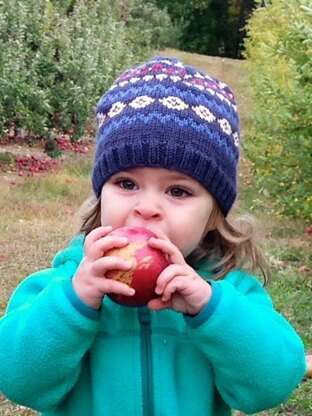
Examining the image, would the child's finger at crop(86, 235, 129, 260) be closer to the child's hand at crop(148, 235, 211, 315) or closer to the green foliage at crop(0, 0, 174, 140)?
the child's hand at crop(148, 235, 211, 315)

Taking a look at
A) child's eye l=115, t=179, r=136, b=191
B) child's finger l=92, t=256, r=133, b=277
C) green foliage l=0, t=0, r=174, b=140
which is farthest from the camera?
green foliage l=0, t=0, r=174, b=140

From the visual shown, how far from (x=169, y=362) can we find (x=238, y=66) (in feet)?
108

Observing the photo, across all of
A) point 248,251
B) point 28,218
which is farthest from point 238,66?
point 248,251

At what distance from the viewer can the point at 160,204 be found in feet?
6.01

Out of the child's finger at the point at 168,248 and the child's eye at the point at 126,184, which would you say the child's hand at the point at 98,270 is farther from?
the child's eye at the point at 126,184

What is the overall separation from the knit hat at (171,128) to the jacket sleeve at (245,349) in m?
0.27

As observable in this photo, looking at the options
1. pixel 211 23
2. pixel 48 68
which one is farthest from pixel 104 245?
pixel 211 23

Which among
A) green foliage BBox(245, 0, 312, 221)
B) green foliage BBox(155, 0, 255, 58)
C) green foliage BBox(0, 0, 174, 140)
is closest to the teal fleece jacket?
green foliage BBox(245, 0, 312, 221)

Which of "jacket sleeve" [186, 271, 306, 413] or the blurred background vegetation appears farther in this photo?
the blurred background vegetation

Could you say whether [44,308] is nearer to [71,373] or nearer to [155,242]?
[71,373]

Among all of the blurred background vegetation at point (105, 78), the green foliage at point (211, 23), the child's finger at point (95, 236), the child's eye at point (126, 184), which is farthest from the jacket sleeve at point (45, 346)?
the green foliage at point (211, 23)

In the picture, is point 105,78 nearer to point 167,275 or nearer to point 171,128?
point 171,128

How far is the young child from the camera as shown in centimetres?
177

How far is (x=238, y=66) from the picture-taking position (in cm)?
3403
